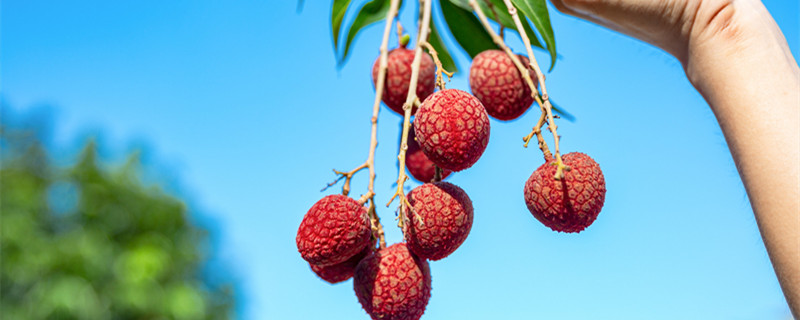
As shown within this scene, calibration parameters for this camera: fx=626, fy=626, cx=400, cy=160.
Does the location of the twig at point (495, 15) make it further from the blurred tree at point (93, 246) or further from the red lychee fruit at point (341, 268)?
the blurred tree at point (93, 246)

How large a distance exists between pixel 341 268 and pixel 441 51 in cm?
42

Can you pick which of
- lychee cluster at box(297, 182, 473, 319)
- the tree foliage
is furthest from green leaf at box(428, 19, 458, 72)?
lychee cluster at box(297, 182, 473, 319)

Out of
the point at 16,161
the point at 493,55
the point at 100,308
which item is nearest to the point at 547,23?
the point at 493,55

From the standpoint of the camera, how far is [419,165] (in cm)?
86

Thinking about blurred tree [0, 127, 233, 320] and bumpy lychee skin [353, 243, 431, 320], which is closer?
bumpy lychee skin [353, 243, 431, 320]

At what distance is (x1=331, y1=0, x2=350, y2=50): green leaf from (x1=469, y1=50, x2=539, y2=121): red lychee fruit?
0.84 ft

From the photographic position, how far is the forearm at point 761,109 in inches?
29.7

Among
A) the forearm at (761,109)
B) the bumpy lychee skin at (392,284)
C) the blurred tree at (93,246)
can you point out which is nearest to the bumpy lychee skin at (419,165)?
the bumpy lychee skin at (392,284)

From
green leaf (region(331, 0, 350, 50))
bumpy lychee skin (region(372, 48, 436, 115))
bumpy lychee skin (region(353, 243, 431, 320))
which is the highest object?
green leaf (region(331, 0, 350, 50))

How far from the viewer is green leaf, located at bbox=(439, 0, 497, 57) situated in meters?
0.96

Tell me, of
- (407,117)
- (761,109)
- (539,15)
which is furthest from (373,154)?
(761,109)

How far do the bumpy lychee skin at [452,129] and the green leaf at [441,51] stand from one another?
31 centimetres

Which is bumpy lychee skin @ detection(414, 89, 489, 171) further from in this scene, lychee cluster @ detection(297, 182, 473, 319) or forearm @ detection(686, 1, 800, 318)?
forearm @ detection(686, 1, 800, 318)

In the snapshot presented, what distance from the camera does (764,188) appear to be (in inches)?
30.8
